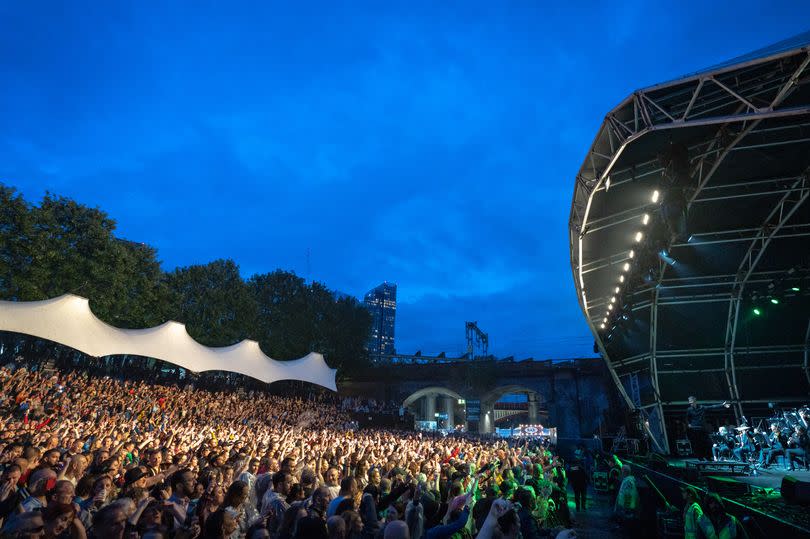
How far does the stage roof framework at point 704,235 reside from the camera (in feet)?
37.0

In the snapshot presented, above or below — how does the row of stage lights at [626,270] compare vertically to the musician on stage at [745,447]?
above

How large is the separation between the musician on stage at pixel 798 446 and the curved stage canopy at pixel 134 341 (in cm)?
2849

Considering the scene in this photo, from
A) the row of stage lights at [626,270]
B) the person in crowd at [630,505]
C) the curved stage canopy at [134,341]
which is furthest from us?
the curved stage canopy at [134,341]

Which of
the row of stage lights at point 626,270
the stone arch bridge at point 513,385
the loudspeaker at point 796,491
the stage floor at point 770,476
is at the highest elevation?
the row of stage lights at point 626,270

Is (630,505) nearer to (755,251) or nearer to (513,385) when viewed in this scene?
(755,251)

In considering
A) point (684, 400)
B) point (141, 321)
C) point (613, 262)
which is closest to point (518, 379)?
point (684, 400)

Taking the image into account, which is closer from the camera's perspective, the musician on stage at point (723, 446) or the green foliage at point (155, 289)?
the musician on stage at point (723, 446)

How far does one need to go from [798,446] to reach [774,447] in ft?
2.30

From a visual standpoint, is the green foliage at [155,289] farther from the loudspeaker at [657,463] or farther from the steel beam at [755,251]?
the steel beam at [755,251]

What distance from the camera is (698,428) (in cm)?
1994

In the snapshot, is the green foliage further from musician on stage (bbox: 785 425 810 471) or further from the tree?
musician on stage (bbox: 785 425 810 471)

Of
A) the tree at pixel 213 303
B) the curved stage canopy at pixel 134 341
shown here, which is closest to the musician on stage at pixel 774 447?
the curved stage canopy at pixel 134 341

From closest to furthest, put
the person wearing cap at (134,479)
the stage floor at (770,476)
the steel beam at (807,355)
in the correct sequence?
1. the person wearing cap at (134,479)
2. the stage floor at (770,476)
3. the steel beam at (807,355)

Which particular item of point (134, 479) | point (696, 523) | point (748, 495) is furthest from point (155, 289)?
point (748, 495)
